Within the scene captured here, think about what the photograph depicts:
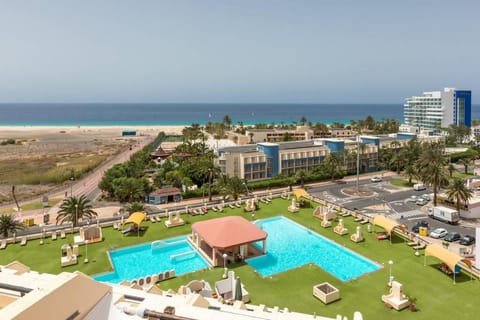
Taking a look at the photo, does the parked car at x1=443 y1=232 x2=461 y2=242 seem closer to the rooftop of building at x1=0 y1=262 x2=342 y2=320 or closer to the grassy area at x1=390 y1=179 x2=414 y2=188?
the grassy area at x1=390 y1=179 x2=414 y2=188

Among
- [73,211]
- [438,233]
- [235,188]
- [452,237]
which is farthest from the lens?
[235,188]

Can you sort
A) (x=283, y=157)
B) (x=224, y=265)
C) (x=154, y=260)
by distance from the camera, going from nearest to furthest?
(x=224, y=265)
(x=154, y=260)
(x=283, y=157)

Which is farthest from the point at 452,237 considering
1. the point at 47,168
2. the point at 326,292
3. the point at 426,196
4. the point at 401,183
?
the point at 47,168

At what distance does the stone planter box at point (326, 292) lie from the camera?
878 inches

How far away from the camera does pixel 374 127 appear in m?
138

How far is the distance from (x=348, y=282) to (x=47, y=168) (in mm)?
72988

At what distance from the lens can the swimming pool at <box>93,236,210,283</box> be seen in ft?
91.3

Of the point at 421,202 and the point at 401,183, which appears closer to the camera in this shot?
the point at 421,202

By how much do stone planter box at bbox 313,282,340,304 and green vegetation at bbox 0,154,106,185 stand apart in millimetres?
54682

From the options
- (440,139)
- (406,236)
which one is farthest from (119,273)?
(440,139)

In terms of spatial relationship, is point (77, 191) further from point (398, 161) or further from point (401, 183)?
point (398, 161)

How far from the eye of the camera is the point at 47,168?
75.8 m

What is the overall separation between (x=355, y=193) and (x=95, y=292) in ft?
159

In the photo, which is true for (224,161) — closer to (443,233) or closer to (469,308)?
(443,233)
